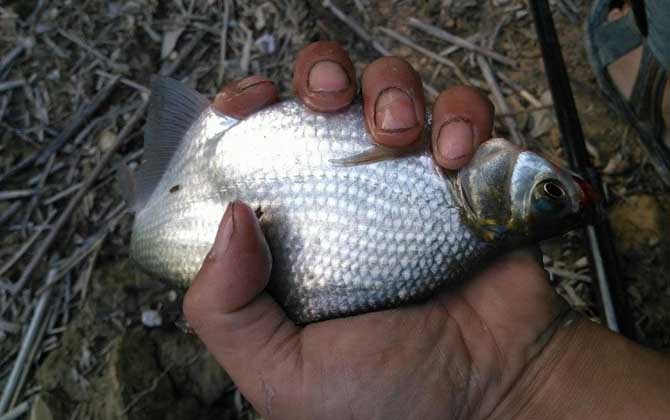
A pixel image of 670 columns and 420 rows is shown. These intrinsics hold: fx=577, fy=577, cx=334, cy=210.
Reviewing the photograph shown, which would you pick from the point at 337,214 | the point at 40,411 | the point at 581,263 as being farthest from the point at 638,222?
the point at 40,411

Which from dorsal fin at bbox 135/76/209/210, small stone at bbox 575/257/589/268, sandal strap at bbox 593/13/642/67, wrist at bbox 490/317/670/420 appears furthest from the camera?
small stone at bbox 575/257/589/268

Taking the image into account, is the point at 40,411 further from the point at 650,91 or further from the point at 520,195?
the point at 650,91

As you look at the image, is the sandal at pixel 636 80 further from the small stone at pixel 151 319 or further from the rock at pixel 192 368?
the small stone at pixel 151 319

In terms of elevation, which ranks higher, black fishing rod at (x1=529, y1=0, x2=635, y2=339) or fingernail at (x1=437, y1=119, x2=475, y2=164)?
fingernail at (x1=437, y1=119, x2=475, y2=164)

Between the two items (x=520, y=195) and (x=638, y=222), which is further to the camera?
(x=638, y=222)

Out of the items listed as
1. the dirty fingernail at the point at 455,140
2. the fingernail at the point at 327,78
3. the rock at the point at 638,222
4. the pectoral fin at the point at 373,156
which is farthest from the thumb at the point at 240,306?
the rock at the point at 638,222

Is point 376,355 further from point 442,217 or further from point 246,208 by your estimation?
point 246,208

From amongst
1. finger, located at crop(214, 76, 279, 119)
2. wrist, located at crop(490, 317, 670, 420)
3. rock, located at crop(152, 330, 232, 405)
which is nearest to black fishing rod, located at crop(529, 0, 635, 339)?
wrist, located at crop(490, 317, 670, 420)

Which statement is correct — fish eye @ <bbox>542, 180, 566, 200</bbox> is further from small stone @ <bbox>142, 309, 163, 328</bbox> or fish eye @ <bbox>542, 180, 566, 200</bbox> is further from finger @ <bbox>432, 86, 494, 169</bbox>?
small stone @ <bbox>142, 309, 163, 328</bbox>
